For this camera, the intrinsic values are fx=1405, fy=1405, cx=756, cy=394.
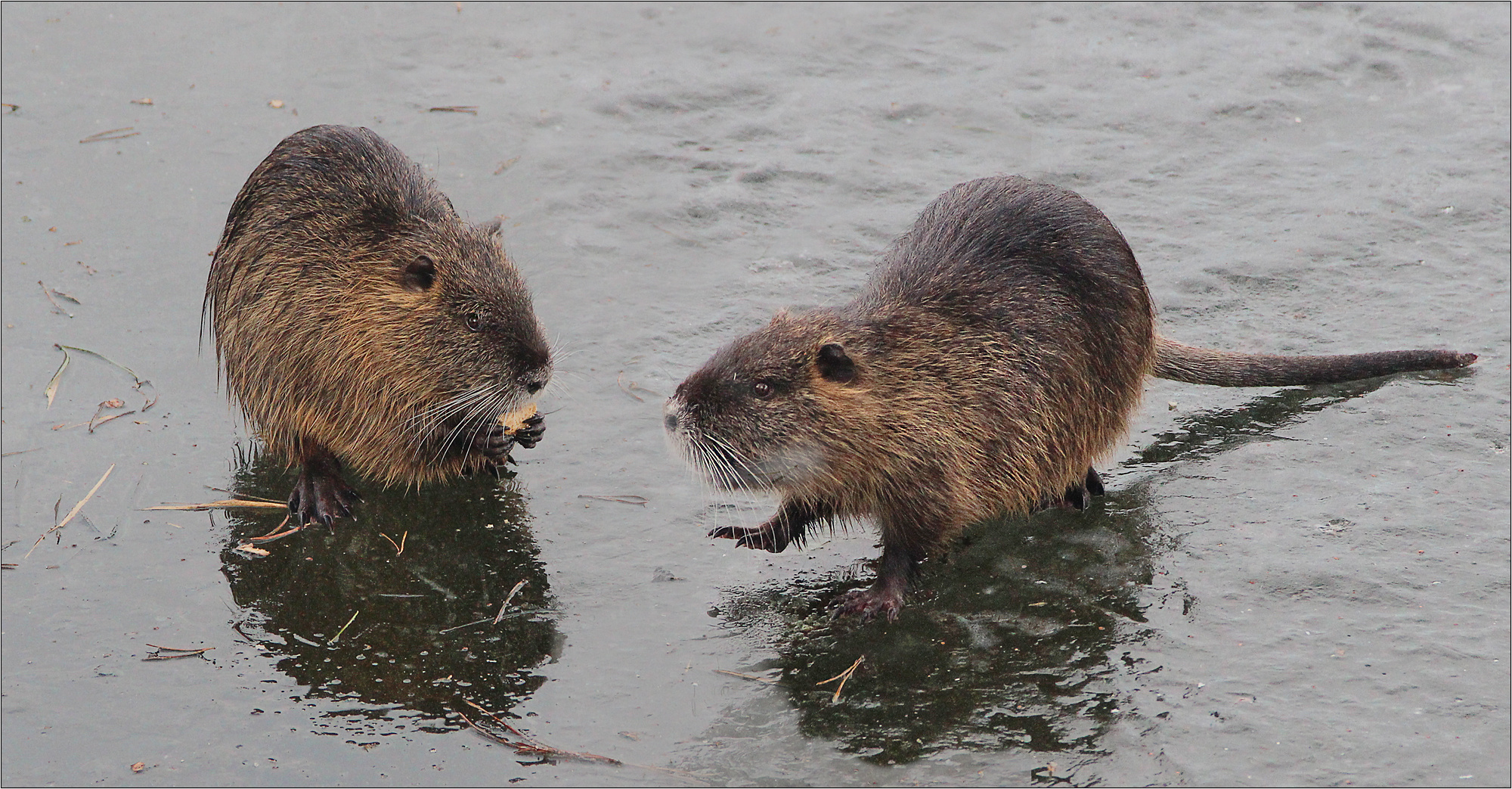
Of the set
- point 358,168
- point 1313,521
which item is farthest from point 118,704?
point 1313,521

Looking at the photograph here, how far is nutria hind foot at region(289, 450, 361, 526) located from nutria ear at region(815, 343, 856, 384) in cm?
168

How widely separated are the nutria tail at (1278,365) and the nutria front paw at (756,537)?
5.00 ft

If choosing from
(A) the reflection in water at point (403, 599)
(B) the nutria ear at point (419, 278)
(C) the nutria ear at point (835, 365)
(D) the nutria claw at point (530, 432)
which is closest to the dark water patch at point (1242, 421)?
(C) the nutria ear at point (835, 365)

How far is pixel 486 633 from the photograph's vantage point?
4008mm

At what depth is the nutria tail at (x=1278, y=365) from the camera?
4.95 metres

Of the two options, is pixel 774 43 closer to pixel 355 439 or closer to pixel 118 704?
pixel 355 439

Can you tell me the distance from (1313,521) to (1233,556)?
34 cm

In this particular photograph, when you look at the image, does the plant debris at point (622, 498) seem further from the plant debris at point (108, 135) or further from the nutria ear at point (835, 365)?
the plant debris at point (108, 135)

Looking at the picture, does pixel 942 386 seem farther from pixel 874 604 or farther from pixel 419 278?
pixel 419 278

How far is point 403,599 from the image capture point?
13.6 ft

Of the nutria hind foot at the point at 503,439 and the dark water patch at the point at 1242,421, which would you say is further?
the dark water patch at the point at 1242,421

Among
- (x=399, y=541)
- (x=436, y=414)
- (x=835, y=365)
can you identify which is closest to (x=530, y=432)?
(x=436, y=414)

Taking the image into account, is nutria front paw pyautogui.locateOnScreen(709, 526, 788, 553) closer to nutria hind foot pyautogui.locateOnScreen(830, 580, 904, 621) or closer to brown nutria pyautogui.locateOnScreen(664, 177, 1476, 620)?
brown nutria pyautogui.locateOnScreen(664, 177, 1476, 620)

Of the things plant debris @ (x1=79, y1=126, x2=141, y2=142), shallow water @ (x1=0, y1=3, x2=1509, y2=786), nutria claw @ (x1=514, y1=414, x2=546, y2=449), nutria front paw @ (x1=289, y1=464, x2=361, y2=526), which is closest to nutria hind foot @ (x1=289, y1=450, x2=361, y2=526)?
nutria front paw @ (x1=289, y1=464, x2=361, y2=526)
